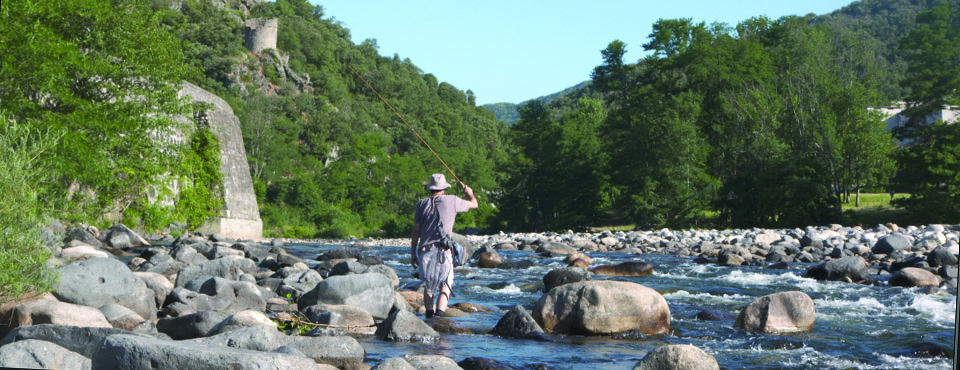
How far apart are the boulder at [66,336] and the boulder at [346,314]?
2024 millimetres

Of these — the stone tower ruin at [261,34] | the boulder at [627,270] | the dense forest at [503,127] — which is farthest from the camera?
the stone tower ruin at [261,34]

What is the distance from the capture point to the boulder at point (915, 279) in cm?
1046

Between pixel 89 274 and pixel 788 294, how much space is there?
6.34 m

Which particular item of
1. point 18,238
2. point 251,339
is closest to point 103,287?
point 18,238

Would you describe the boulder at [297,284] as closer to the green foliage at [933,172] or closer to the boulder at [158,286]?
the boulder at [158,286]

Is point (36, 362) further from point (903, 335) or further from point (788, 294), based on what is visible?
point (903, 335)

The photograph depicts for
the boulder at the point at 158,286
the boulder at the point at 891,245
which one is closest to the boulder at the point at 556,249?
the boulder at the point at 891,245

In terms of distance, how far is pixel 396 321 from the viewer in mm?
6492

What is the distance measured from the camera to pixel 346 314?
23.0 ft

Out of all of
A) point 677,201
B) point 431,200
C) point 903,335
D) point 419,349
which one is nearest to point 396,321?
point 419,349

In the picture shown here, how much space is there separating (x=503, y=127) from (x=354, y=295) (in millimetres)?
49721

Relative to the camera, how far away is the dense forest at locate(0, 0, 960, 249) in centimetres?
1387

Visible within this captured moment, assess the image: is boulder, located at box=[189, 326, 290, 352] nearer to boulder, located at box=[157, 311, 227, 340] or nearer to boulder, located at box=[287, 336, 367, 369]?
boulder, located at box=[287, 336, 367, 369]

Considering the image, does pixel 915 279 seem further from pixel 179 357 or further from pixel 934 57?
pixel 179 357
